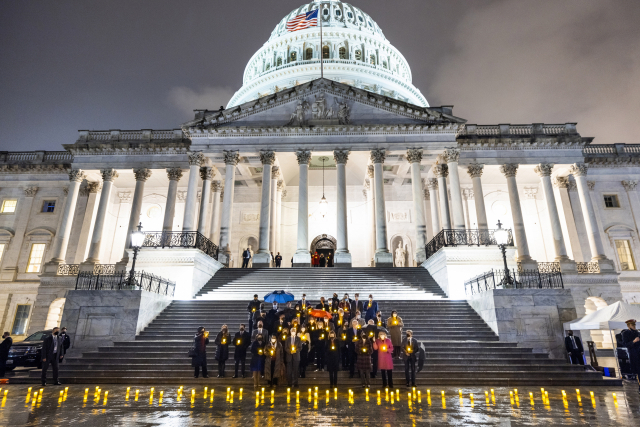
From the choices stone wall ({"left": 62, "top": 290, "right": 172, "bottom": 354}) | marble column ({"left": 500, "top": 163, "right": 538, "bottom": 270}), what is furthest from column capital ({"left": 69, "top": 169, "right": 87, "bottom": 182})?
marble column ({"left": 500, "top": 163, "right": 538, "bottom": 270})

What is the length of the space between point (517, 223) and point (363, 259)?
46.1 ft

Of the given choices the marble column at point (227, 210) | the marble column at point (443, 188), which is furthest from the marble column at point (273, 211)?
the marble column at point (443, 188)

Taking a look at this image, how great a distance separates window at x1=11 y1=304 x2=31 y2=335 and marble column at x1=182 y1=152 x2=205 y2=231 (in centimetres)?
1609

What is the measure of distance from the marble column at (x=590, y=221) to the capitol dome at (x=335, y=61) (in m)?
25.1

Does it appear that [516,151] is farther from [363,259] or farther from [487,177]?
[363,259]

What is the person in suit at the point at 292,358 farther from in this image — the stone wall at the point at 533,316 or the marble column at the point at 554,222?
the marble column at the point at 554,222

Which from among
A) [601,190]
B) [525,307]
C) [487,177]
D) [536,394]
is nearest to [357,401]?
[536,394]

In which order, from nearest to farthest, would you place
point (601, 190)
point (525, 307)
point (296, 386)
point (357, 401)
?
point (357, 401), point (296, 386), point (525, 307), point (601, 190)

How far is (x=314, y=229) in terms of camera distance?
40.1 m

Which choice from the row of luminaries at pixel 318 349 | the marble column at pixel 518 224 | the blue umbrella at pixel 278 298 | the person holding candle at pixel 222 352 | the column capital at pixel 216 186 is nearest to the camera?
the row of luminaries at pixel 318 349

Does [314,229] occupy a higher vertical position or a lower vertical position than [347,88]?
lower

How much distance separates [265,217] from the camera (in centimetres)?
2812

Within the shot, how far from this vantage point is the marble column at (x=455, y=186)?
89.0 ft

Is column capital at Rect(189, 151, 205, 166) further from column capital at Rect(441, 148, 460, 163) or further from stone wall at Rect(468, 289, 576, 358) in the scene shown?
stone wall at Rect(468, 289, 576, 358)
